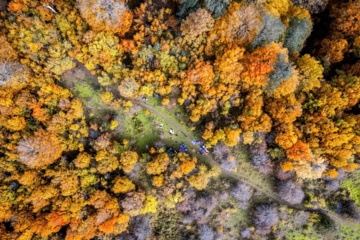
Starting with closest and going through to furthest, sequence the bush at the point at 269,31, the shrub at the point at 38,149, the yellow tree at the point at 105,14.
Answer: the yellow tree at the point at 105,14 < the bush at the point at 269,31 < the shrub at the point at 38,149

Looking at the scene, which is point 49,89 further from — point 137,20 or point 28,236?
point 28,236

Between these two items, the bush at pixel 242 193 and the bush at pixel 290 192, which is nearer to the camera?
the bush at pixel 290 192

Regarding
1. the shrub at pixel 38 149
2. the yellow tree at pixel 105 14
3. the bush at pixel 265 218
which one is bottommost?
the bush at pixel 265 218

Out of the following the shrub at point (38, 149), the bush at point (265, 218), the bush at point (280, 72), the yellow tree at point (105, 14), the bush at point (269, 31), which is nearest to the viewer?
the yellow tree at point (105, 14)

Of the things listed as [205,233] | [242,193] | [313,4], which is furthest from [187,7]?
[205,233]

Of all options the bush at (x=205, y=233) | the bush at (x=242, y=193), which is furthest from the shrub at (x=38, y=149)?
the bush at (x=242, y=193)

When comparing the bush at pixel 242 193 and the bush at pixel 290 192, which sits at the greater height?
the bush at pixel 242 193

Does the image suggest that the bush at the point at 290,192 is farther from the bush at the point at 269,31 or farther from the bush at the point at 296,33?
the bush at the point at 269,31

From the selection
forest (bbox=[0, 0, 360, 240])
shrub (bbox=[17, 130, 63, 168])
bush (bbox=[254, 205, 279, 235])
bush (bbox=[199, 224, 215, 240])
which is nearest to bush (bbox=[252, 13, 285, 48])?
forest (bbox=[0, 0, 360, 240])
